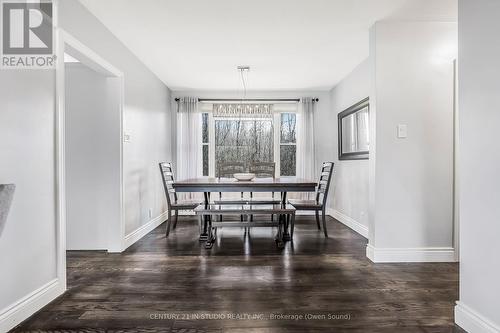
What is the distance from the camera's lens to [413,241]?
2.95 m

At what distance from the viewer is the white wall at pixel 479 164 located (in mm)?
1570

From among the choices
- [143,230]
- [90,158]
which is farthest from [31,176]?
[143,230]

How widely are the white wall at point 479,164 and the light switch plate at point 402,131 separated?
1096 millimetres

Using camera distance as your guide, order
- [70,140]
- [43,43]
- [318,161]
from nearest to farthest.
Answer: [43,43], [70,140], [318,161]

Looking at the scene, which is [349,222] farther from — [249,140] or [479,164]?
[479,164]

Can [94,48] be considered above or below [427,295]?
above

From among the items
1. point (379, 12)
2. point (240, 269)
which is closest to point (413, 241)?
point (240, 269)

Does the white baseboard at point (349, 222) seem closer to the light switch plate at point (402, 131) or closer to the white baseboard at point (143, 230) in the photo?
the light switch plate at point (402, 131)

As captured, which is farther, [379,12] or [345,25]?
[345,25]

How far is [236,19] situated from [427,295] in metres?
2.91

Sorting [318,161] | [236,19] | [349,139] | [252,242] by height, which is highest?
[236,19]

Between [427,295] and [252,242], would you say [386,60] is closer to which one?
[427,295]

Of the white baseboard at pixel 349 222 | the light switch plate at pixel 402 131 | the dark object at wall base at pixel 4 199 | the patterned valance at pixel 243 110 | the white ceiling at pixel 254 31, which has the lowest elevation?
the white baseboard at pixel 349 222

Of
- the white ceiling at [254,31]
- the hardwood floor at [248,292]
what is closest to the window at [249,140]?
the white ceiling at [254,31]
